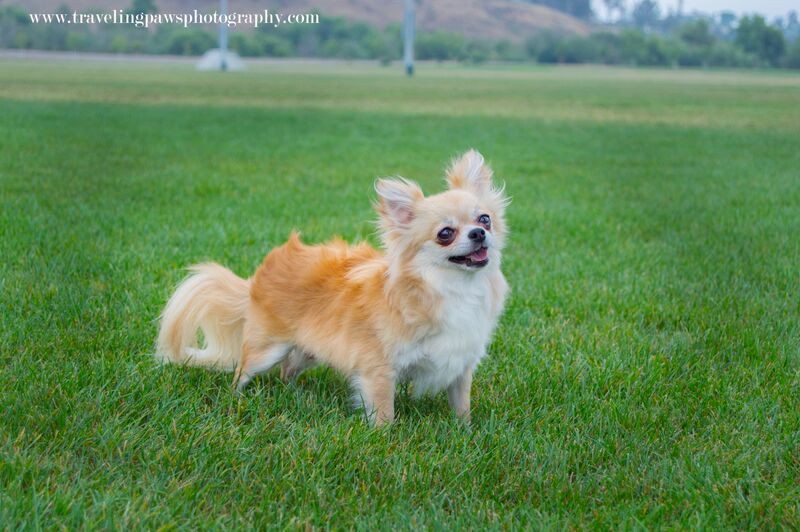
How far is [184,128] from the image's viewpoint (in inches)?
687

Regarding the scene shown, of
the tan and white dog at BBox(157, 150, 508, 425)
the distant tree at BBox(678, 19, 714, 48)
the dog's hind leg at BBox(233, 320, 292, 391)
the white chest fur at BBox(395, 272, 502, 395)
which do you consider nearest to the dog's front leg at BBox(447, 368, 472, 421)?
Result: the tan and white dog at BBox(157, 150, 508, 425)

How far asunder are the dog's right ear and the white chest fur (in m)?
0.30

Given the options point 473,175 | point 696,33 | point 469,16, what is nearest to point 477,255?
point 473,175

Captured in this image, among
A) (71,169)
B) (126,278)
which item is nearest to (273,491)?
(126,278)

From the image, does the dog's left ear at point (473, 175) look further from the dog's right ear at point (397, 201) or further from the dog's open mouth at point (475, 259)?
the dog's open mouth at point (475, 259)

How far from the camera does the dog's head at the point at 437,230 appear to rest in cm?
347

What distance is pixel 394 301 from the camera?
3.54 meters

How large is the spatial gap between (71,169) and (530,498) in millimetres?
9304

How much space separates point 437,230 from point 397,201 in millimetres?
220

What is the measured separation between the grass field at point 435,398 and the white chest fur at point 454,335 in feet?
0.84

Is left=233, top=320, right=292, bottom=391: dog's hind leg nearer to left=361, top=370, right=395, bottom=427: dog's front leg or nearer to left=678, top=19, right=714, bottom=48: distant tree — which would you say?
left=361, top=370, right=395, bottom=427: dog's front leg

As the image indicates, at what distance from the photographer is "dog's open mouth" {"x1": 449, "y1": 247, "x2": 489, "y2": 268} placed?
3.47 metres

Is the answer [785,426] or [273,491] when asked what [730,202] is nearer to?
[785,426]

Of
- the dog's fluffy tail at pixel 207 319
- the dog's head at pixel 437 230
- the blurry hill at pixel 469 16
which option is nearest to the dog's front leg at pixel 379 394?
the dog's head at pixel 437 230
